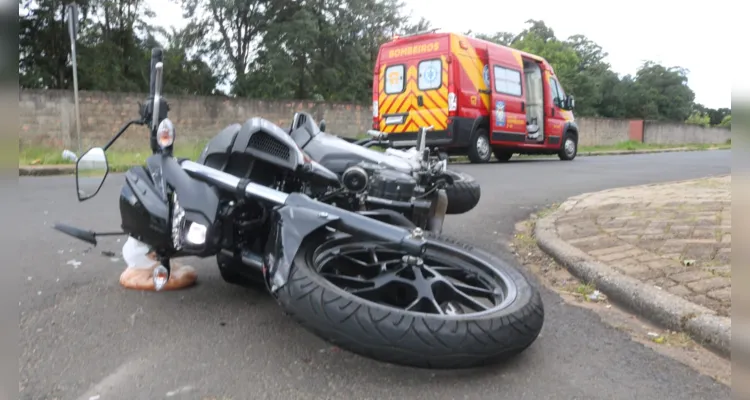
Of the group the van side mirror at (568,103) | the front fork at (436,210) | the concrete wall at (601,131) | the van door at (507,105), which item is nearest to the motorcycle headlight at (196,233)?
the front fork at (436,210)

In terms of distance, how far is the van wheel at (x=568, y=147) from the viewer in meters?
16.4

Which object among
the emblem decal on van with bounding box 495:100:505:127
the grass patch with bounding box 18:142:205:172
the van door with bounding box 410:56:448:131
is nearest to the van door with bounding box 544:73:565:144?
the emblem decal on van with bounding box 495:100:505:127

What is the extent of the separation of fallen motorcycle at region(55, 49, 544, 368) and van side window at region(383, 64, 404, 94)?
34.8 feet

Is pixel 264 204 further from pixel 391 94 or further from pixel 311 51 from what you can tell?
pixel 311 51

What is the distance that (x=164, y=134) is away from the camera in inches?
114

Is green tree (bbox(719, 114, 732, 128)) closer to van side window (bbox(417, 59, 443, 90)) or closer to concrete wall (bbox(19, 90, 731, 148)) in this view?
concrete wall (bbox(19, 90, 731, 148))

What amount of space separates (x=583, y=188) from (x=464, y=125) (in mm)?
4300

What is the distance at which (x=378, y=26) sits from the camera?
27.6 meters

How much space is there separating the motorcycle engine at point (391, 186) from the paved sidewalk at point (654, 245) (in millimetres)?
1356

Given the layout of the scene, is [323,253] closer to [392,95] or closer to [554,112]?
[392,95]

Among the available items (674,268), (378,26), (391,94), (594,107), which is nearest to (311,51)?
(378,26)

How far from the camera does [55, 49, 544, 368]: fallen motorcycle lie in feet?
7.35

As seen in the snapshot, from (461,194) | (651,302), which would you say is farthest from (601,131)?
(651,302)

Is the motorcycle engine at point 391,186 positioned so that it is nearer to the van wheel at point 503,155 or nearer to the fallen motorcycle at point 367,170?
the fallen motorcycle at point 367,170
